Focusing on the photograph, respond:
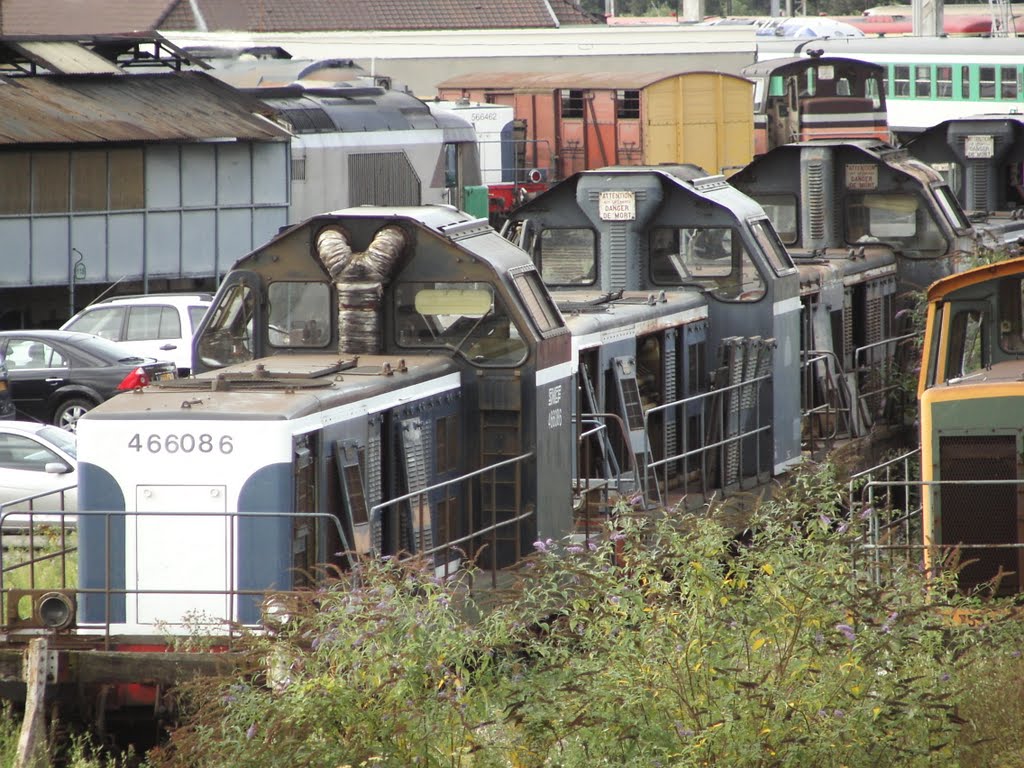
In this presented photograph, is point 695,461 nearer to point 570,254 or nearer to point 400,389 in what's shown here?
point 570,254

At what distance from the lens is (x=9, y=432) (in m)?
17.3

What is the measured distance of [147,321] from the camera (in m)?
24.0

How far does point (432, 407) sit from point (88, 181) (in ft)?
61.1

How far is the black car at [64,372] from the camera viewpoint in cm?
2155

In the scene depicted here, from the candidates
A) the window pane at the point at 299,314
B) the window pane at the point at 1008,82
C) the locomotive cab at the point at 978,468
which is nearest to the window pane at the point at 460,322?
the window pane at the point at 299,314

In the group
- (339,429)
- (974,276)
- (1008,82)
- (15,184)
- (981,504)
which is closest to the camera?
(339,429)

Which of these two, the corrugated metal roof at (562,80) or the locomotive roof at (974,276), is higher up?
the corrugated metal roof at (562,80)

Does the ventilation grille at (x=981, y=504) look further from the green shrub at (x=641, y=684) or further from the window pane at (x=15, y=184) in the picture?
the window pane at (x=15, y=184)

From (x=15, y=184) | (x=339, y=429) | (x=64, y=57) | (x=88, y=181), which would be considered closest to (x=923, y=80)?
(x=64, y=57)

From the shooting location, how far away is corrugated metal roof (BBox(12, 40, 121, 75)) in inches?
1153

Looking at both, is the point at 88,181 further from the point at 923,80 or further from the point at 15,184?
the point at 923,80

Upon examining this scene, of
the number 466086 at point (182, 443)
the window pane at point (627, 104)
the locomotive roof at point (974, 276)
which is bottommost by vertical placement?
the number 466086 at point (182, 443)

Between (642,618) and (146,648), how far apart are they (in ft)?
9.67

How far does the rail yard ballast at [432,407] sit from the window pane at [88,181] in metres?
14.0
